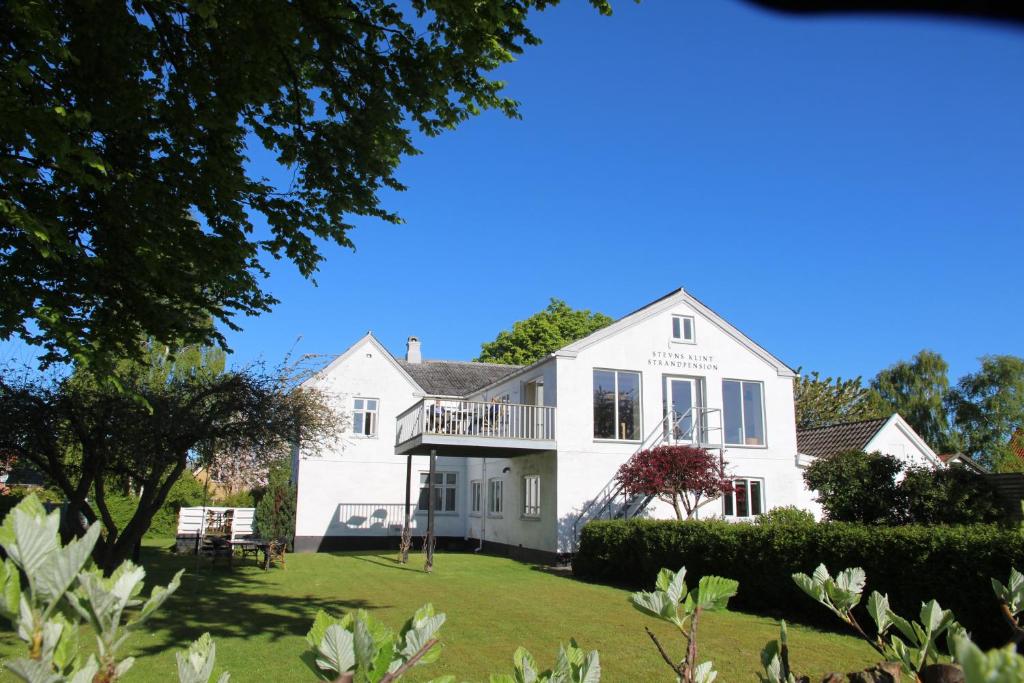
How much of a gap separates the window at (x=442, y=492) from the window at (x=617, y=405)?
29.6 ft

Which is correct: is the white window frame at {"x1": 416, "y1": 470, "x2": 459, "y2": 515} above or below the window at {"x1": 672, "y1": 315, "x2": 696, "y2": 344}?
below

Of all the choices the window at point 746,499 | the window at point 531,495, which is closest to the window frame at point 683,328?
the window at point 746,499

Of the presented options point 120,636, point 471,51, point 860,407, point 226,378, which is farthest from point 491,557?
point 860,407

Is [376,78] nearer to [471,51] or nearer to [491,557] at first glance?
[471,51]

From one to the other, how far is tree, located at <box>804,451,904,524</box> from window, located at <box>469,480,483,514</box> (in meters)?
13.9

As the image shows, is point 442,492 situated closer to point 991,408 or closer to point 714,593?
point 714,593

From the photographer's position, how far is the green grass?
845cm

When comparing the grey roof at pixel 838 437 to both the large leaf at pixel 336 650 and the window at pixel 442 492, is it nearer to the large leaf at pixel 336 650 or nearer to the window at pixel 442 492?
the window at pixel 442 492

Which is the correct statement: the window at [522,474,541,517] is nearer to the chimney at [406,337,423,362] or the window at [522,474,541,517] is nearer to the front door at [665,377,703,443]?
the front door at [665,377,703,443]

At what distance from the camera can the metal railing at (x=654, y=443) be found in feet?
70.0

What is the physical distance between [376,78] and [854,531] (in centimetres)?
997

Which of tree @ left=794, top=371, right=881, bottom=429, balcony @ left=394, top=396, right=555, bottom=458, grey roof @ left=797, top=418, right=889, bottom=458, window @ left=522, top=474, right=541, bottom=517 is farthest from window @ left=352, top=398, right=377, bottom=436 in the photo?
tree @ left=794, top=371, right=881, bottom=429

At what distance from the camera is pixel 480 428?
21.8 m

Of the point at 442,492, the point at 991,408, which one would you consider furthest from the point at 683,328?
the point at 991,408
